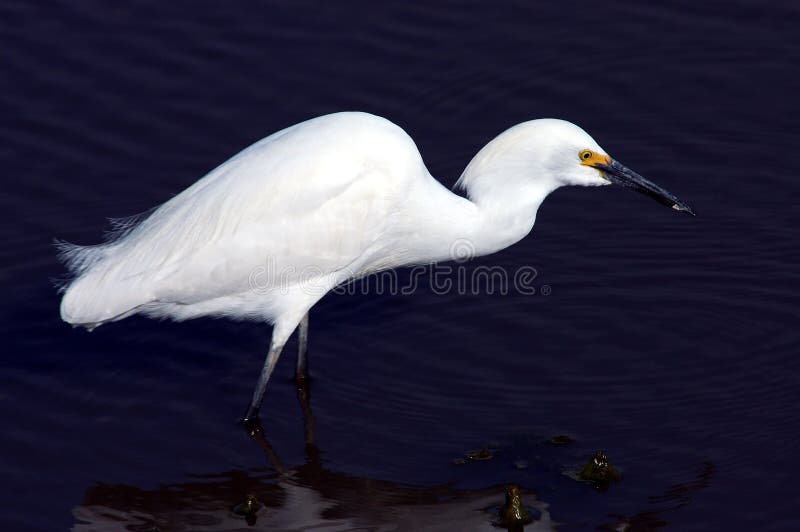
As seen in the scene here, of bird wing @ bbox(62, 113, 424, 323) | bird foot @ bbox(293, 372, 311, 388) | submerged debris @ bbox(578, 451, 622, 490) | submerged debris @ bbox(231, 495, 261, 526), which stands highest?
bird wing @ bbox(62, 113, 424, 323)

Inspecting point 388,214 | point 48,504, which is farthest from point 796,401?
point 48,504

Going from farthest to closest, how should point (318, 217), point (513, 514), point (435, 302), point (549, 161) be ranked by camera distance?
1. point (435, 302)
2. point (318, 217)
3. point (549, 161)
4. point (513, 514)

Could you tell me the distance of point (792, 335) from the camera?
700cm

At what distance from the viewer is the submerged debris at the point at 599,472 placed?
5879 millimetres

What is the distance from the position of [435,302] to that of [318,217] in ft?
4.50

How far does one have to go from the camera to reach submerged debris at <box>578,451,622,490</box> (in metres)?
5.88

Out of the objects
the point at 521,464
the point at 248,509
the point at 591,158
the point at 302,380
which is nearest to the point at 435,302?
the point at 302,380

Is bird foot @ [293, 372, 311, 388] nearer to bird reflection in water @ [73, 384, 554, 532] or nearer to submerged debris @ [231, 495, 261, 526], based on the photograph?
bird reflection in water @ [73, 384, 554, 532]

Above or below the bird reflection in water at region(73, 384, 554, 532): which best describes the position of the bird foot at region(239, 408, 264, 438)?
above

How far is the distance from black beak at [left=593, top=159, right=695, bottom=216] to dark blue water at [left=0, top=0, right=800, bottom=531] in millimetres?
935

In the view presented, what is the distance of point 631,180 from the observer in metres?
6.54

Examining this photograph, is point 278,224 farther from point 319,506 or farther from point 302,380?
point 319,506

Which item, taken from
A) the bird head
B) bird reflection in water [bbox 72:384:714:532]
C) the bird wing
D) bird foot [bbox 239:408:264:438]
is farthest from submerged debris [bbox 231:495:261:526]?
the bird head

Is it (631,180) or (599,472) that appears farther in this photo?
(631,180)
